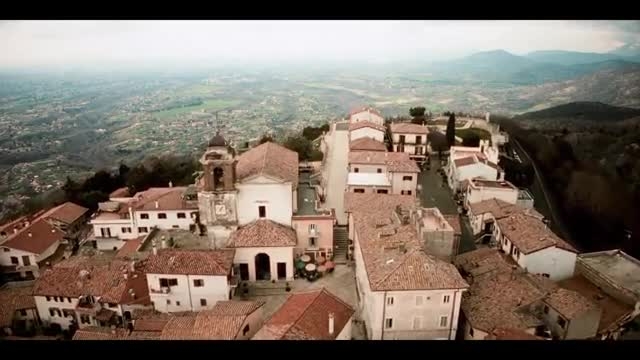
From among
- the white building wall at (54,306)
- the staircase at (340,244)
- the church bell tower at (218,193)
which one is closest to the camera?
the white building wall at (54,306)

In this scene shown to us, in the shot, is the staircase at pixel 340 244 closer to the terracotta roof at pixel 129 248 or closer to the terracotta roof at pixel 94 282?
the terracotta roof at pixel 94 282

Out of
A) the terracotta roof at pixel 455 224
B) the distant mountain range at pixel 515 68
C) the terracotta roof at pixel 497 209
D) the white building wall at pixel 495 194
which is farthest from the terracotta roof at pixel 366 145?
the terracotta roof at pixel 455 224

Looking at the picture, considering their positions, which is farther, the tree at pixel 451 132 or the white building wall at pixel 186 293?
the tree at pixel 451 132

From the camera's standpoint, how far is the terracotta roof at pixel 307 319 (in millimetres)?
10148

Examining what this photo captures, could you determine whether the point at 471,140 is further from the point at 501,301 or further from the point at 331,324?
the point at 331,324

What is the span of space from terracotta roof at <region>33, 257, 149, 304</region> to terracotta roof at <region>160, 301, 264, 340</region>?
3159mm

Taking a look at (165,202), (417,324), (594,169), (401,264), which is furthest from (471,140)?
(417,324)

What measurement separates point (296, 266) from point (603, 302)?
9.33 metres

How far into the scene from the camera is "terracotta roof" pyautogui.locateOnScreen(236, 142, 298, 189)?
15.4 meters

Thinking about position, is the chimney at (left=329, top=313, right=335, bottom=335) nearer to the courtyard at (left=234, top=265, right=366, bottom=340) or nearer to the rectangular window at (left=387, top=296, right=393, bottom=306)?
the rectangular window at (left=387, top=296, right=393, bottom=306)

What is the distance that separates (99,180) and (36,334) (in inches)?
460

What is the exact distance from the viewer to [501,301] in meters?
12.3

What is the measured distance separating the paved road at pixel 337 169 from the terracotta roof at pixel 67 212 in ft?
38.9

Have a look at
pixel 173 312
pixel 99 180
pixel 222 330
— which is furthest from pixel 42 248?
pixel 222 330
